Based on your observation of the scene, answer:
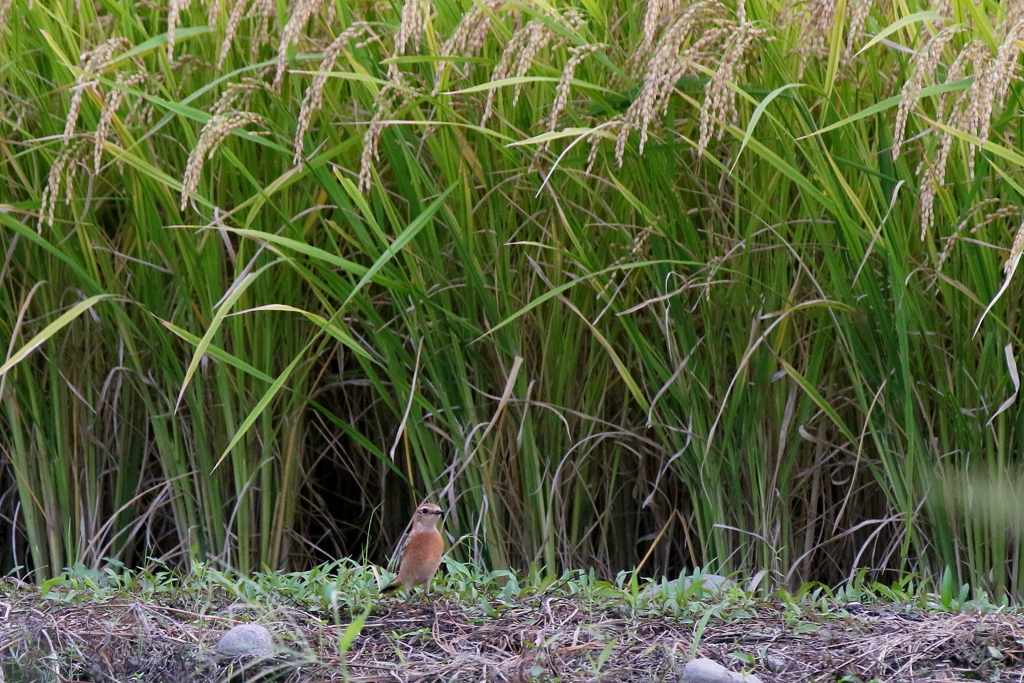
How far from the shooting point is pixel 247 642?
5.97 feet

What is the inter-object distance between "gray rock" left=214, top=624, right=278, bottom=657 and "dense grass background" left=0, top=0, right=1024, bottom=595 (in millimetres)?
548

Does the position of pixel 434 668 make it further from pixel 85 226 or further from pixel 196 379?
pixel 85 226

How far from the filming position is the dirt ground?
1789 mm

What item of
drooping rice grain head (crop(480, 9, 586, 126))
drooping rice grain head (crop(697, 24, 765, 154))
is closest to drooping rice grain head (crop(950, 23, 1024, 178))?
drooping rice grain head (crop(697, 24, 765, 154))

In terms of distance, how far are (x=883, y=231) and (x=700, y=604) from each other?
0.89m

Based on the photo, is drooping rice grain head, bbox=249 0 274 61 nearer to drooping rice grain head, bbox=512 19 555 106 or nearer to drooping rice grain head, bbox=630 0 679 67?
drooping rice grain head, bbox=512 19 555 106

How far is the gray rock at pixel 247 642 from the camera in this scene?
180 cm

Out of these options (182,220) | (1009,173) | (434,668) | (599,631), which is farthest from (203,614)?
(1009,173)

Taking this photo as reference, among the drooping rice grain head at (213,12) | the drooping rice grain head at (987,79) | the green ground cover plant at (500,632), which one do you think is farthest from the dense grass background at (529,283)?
the green ground cover plant at (500,632)

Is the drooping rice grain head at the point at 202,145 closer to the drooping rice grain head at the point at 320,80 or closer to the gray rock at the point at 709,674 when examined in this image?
the drooping rice grain head at the point at 320,80

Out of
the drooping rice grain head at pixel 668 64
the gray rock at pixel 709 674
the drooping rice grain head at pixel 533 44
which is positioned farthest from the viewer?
the drooping rice grain head at pixel 533 44

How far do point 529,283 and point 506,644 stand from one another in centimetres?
103

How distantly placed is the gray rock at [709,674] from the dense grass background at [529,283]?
2.57 feet

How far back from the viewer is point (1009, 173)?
2363 millimetres
